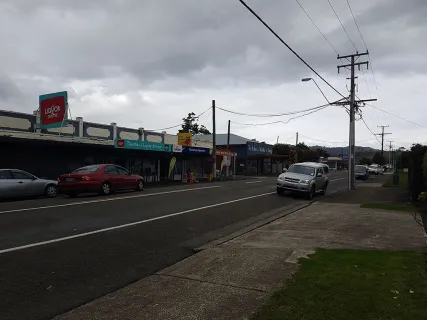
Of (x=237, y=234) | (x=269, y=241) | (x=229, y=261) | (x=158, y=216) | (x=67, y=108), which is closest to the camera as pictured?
(x=229, y=261)

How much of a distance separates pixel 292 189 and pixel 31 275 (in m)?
14.6

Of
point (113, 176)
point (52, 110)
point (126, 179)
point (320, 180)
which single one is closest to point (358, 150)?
point (320, 180)

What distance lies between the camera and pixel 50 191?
16906 mm

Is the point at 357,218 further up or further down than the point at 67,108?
further down

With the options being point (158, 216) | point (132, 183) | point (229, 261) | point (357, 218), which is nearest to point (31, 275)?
point (229, 261)

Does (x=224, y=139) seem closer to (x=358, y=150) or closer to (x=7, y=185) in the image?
(x=7, y=185)

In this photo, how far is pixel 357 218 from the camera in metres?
11.4

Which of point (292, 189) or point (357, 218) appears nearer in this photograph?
point (357, 218)

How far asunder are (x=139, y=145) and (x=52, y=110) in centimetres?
569

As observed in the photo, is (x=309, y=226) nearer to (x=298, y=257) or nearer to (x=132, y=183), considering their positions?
(x=298, y=257)

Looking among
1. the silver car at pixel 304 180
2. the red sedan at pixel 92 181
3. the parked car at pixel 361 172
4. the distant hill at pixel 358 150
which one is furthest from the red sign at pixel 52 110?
the distant hill at pixel 358 150

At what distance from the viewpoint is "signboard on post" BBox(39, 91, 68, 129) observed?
74.5ft

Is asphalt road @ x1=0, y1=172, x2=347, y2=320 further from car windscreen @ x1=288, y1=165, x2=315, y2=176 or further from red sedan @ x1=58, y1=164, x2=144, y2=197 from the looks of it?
car windscreen @ x1=288, y1=165, x2=315, y2=176

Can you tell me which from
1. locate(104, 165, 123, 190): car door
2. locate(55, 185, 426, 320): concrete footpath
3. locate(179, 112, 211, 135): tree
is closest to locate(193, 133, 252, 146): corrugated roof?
locate(179, 112, 211, 135): tree
